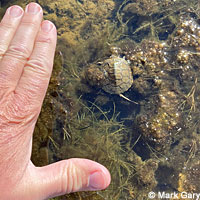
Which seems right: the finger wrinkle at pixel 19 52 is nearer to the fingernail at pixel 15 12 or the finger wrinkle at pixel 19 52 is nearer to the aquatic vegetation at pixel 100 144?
the fingernail at pixel 15 12

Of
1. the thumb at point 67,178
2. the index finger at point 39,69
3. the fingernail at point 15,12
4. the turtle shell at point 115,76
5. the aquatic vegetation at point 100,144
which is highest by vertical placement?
the fingernail at point 15,12

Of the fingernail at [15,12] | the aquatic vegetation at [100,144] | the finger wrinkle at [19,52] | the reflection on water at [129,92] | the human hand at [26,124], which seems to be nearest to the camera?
the human hand at [26,124]

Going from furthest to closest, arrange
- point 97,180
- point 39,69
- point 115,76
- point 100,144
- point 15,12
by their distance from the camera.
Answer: point 115,76 → point 100,144 → point 15,12 → point 39,69 → point 97,180

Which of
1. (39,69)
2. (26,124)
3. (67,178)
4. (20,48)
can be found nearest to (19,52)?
(20,48)

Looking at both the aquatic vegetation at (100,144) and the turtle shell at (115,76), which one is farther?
the turtle shell at (115,76)

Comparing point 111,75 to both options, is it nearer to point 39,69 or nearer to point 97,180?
point 39,69

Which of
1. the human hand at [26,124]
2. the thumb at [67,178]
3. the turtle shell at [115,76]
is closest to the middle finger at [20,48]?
the human hand at [26,124]

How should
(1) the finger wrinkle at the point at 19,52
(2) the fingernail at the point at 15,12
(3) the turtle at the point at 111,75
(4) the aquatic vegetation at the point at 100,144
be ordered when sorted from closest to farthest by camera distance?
(1) the finger wrinkle at the point at 19,52, (2) the fingernail at the point at 15,12, (4) the aquatic vegetation at the point at 100,144, (3) the turtle at the point at 111,75
